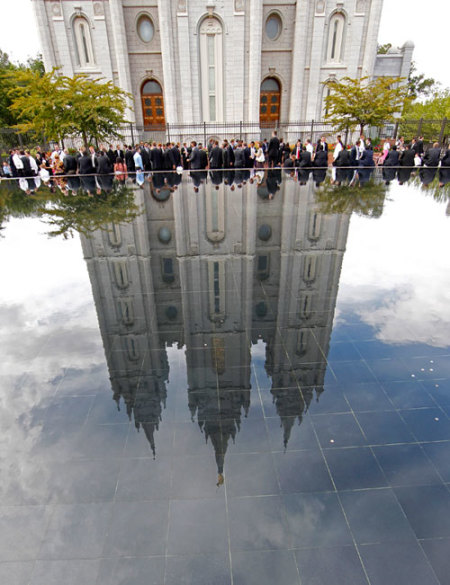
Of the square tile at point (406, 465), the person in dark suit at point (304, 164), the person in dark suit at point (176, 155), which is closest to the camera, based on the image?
the square tile at point (406, 465)

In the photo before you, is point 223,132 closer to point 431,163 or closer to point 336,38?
point 336,38

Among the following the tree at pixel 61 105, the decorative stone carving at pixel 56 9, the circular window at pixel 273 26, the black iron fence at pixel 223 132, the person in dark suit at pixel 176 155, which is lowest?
the person in dark suit at pixel 176 155

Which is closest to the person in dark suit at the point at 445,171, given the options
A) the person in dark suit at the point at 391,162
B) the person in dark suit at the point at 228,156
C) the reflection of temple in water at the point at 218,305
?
the person in dark suit at the point at 391,162

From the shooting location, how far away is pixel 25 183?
65.0ft

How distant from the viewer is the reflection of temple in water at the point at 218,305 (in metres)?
4.25

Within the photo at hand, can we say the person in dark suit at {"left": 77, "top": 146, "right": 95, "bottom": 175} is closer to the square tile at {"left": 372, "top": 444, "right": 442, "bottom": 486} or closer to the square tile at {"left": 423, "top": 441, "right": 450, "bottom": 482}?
the square tile at {"left": 372, "top": 444, "right": 442, "bottom": 486}

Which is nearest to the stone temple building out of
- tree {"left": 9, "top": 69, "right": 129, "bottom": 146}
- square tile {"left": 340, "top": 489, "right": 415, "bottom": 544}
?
tree {"left": 9, "top": 69, "right": 129, "bottom": 146}

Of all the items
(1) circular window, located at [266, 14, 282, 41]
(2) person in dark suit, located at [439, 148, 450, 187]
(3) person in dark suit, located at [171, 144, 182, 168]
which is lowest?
(2) person in dark suit, located at [439, 148, 450, 187]

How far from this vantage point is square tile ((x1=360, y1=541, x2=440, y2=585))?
8.34 feet

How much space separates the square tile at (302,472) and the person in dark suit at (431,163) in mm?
19925

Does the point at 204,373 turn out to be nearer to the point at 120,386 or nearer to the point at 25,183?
the point at 120,386

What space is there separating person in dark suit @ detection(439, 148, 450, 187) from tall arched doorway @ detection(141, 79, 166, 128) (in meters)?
24.2

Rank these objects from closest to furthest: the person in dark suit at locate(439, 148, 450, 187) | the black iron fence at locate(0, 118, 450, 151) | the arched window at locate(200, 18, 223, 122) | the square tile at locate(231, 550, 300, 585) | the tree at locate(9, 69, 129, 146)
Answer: the square tile at locate(231, 550, 300, 585), the person in dark suit at locate(439, 148, 450, 187), the tree at locate(9, 69, 129, 146), the arched window at locate(200, 18, 223, 122), the black iron fence at locate(0, 118, 450, 151)

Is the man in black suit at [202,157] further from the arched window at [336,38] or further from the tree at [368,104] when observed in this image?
the arched window at [336,38]
